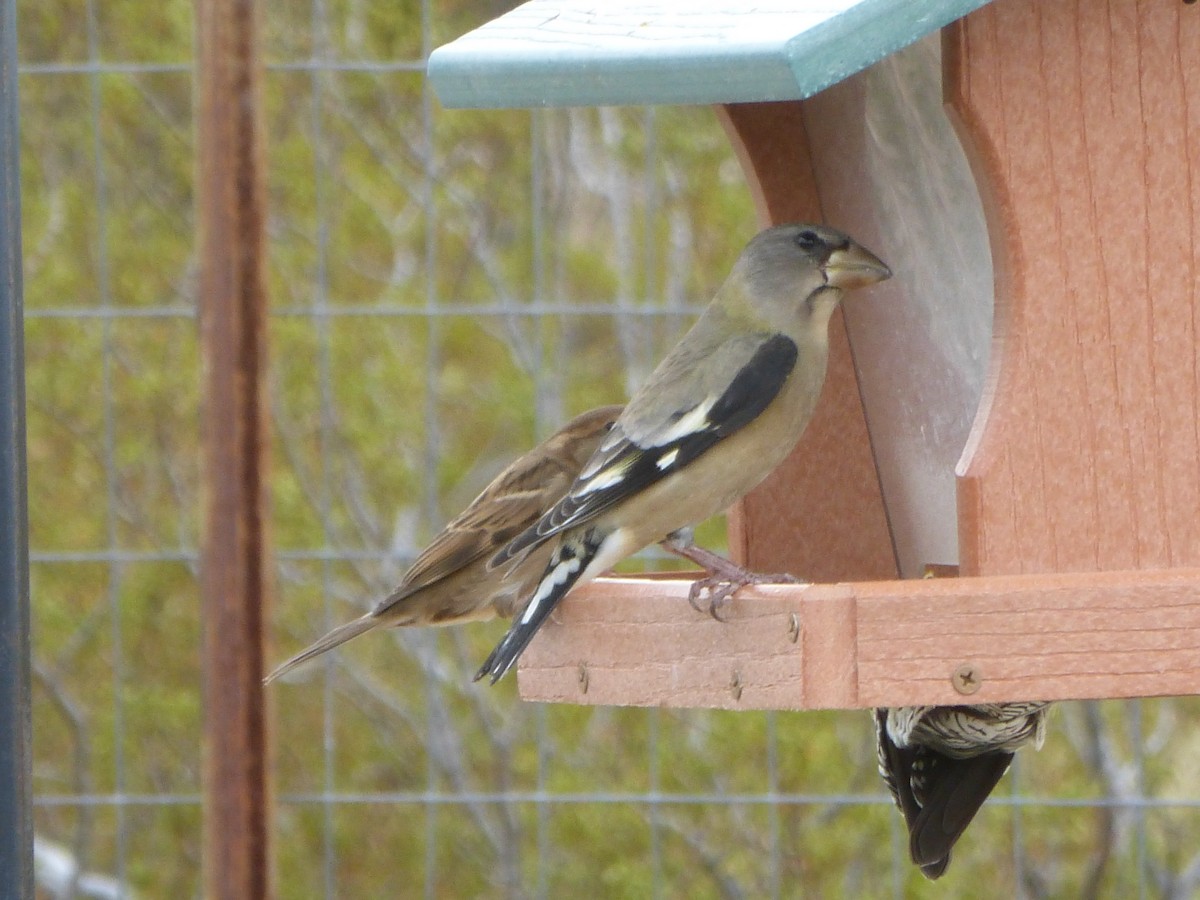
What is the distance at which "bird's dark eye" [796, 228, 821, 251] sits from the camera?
113 inches

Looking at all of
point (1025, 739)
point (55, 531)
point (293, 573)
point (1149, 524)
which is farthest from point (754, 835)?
point (1149, 524)

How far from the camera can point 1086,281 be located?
235 cm

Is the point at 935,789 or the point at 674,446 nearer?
the point at 674,446

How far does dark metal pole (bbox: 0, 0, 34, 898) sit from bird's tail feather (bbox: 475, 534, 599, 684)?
596 mm

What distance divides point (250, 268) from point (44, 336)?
2.06m

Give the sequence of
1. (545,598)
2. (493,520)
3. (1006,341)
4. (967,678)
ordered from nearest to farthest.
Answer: (967,678) → (1006,341) → (545,598) → (493,520)

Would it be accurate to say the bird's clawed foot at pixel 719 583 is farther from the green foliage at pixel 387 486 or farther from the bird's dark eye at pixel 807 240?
the green foliage at pixel 387 486

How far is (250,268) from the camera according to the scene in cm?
361

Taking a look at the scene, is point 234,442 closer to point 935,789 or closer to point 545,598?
point 545,598

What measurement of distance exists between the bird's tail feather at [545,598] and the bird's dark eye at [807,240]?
1.89 ft

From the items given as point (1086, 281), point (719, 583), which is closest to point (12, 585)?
point (719, 583)

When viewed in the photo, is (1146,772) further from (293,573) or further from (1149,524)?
(1149,524)

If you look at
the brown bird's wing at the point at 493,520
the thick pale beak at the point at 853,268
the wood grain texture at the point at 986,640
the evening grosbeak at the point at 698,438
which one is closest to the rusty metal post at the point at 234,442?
the brown bird's wing at the point at 493,520

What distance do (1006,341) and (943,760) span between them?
95cm
